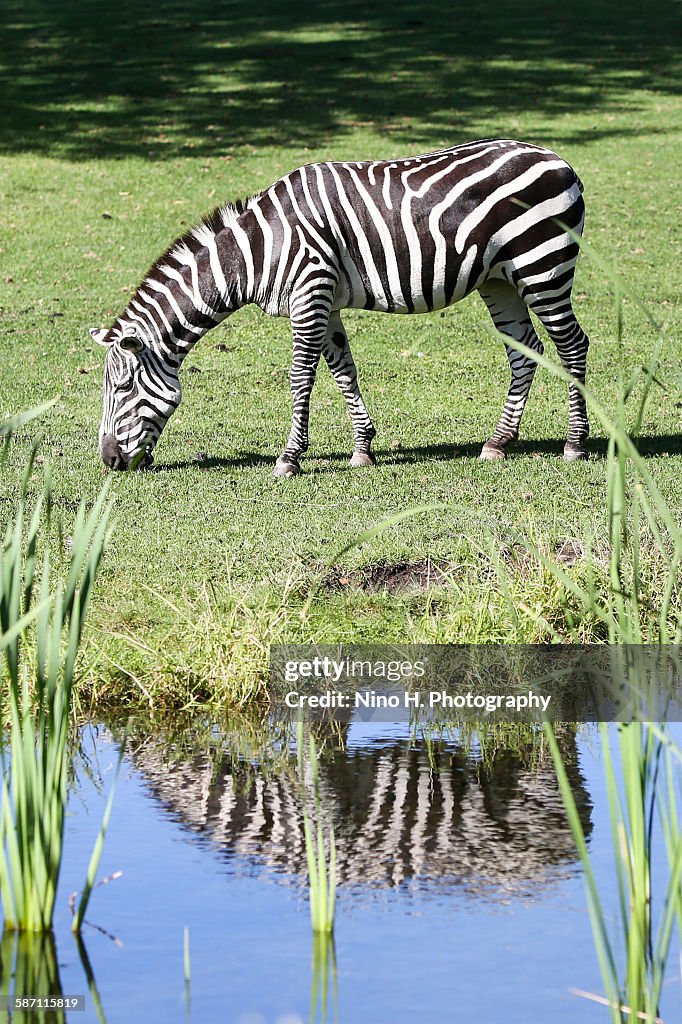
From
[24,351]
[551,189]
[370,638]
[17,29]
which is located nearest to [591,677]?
[370,638]

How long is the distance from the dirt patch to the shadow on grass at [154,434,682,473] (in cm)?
229

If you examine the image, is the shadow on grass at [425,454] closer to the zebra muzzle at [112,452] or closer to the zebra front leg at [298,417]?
the zebra front leg at [298,417]

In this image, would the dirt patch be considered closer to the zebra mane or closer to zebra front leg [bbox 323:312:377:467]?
zebra front leg [bbox 323:312:377:467]

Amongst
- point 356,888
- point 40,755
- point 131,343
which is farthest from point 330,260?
point 40,755

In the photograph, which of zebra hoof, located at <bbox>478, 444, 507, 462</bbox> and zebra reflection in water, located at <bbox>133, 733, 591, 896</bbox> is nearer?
zebra reflection in water, located at <bbox>133, 733, 591, 896</bbox>

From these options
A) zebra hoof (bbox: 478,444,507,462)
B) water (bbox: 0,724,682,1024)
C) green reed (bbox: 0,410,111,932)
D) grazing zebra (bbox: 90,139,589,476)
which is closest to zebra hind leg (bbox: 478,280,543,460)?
zebra hoof (bbox: 478,444,507,462)

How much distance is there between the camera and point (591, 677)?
7.24m

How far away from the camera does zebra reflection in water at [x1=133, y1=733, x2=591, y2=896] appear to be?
5.29 m

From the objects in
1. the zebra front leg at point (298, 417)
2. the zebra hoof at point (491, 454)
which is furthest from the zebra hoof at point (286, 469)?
the zebra hoof at point (491, 454)

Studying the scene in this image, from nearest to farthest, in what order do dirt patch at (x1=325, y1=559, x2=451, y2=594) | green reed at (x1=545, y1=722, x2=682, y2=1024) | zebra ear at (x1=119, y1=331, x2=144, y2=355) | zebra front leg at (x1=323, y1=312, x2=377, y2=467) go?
green reed at (x1=545, y1=722, x2=682, y2=1024) → dirt patch at (x1=325, y1=559, x2=451, y2=594) → zebra ear at (x1=119, y1=331, x2=144, y2=355) → zebra front leg at (x1=323, y1=312, x2=377, y2=467)

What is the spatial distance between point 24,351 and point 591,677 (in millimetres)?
8648

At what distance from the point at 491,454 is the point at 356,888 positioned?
595 centimetres

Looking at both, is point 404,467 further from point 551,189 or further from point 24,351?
point 24,351

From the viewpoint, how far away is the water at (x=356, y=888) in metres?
4.43
